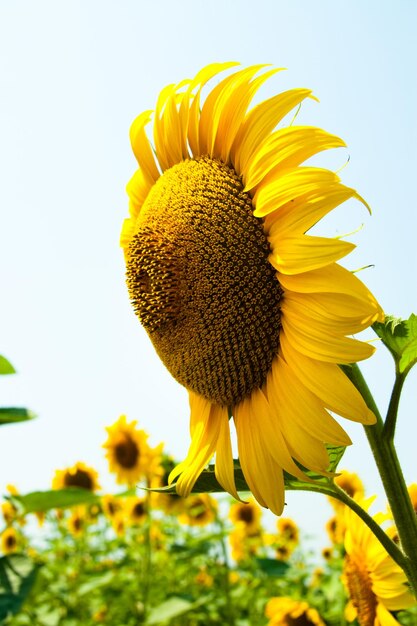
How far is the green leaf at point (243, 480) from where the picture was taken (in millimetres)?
1696

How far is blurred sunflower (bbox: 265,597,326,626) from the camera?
3.11m

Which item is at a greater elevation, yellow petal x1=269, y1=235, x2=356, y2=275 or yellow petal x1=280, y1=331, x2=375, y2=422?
yellow petal x1=269, y1=235, x2=356, y2=275

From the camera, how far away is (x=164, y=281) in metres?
1.83

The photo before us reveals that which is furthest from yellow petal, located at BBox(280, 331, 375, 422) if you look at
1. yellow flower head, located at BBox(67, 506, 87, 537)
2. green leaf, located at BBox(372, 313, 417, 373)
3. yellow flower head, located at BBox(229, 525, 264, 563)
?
yellow flower head, located at BBox(229, 525, 264, 563)

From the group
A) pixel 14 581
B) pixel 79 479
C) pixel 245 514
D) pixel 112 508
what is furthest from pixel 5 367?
pixel 112 508

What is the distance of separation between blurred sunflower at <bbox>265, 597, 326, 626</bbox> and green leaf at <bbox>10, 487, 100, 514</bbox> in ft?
6.29

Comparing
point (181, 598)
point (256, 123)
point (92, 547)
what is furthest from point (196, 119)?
point (92, 547)

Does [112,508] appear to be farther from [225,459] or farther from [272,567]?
[225,459]

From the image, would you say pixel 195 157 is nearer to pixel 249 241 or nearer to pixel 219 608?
pixel 249 241

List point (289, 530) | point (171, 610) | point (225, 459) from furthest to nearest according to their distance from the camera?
point (289, 530)
point (171, 610)
point (225, 459)

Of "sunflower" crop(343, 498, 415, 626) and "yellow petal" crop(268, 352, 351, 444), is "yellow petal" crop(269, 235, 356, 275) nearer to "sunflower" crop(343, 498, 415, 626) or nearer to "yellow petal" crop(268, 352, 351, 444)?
"yellow petal" crop(268, 352, 351, 444)

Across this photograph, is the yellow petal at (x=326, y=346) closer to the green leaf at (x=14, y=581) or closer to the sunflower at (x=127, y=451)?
the green leaf at (x=14, y=581)

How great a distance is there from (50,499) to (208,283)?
2.01 feet

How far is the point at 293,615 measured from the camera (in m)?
3.12
